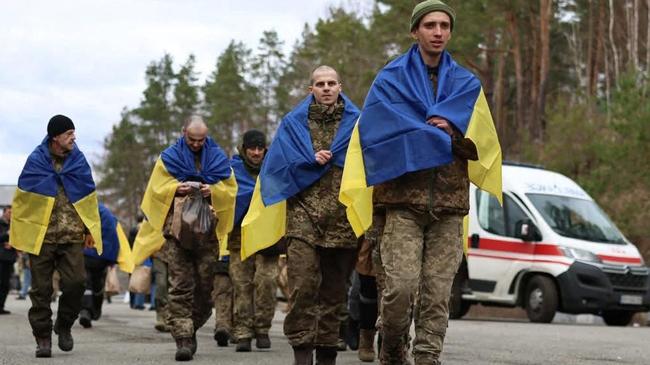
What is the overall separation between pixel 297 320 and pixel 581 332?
314 inches

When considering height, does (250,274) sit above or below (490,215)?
below

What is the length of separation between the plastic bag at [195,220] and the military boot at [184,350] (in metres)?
0.74

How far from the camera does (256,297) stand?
11.6m

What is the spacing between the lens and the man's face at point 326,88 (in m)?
8.49

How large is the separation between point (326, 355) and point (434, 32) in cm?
234

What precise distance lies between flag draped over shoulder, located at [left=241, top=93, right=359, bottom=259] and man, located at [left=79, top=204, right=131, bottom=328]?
747 cm

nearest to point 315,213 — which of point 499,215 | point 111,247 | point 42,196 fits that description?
point 42,196

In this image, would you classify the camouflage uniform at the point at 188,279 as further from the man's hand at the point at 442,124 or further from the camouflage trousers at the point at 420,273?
the man's hand at the point at 442,124

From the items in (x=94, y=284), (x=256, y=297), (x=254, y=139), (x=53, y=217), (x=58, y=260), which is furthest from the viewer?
(x=94, y=284)

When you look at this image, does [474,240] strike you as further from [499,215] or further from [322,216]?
[322,216]

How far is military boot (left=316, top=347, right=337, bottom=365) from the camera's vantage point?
324 inches

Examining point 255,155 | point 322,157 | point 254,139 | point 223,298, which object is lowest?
point 223,298

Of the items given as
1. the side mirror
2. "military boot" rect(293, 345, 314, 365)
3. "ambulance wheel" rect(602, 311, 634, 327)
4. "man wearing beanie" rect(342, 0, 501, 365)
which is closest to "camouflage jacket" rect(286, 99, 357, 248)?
"military boot" rect(293, 345, 314, 365)

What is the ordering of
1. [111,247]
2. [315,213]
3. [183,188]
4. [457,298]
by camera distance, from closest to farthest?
1. [315,213]
2. [183,188]
3. [111,247]
4. [457,298]
